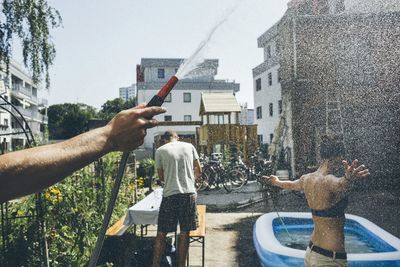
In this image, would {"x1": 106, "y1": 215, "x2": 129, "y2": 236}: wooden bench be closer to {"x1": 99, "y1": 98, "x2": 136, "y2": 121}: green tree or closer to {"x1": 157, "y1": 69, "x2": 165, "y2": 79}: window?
{"x1": 157, "y1": 69, "x2": 165, "y2": 79}: window

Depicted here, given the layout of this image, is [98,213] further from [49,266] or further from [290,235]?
[290,235]

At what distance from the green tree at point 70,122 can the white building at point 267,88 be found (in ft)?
123

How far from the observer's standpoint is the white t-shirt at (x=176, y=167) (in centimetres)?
529

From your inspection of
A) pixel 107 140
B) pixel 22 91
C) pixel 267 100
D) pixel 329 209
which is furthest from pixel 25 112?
pixel 107 140

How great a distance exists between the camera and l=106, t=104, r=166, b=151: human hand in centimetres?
126

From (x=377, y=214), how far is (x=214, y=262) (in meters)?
5.96

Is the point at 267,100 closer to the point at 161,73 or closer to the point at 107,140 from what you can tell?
the point at 161,73

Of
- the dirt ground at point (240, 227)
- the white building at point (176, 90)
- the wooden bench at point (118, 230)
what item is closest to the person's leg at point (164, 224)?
the dirt ground at point (240, 227)

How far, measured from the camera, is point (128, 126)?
127cm

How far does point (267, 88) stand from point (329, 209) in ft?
91.5

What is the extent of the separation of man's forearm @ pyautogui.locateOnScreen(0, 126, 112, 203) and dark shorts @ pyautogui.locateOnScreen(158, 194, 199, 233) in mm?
4176

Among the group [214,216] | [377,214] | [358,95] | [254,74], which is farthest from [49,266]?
[254,74]

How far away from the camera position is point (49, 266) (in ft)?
15.3

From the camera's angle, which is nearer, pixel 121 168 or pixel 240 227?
pixel 121 168
